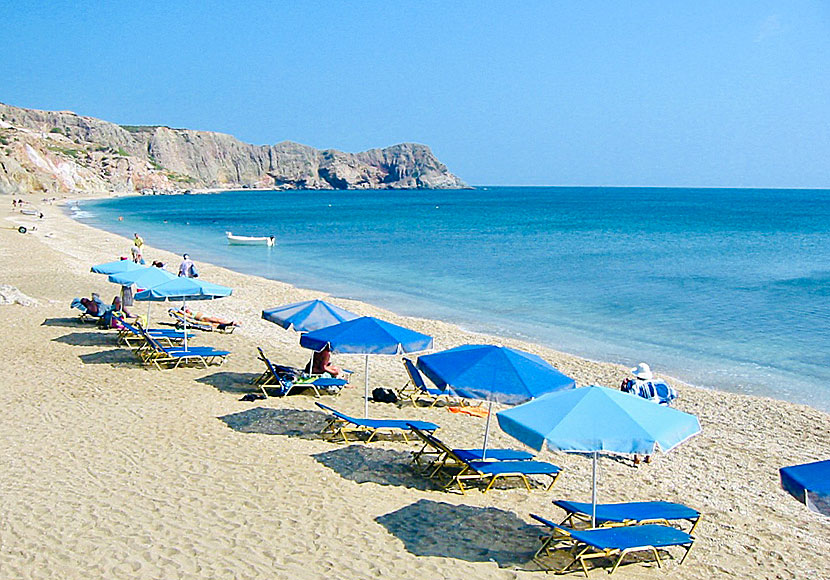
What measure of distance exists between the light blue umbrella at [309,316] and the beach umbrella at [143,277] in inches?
156

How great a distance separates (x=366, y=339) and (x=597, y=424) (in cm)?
389

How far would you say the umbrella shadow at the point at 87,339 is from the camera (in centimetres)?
1517

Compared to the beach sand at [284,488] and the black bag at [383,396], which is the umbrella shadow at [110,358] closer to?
the beach sand at [284,488]

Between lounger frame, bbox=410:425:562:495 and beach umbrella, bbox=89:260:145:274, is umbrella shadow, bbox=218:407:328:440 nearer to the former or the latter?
lounger frame, bbox=410:425:562:495

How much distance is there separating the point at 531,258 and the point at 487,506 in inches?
1398

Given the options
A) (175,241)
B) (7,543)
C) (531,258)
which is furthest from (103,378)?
(175,241)

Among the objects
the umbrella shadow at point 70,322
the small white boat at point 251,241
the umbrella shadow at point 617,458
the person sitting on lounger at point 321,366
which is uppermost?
the person sitting on lounger at point 321,366

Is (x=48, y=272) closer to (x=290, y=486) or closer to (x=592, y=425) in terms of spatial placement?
(x=290, y=486)

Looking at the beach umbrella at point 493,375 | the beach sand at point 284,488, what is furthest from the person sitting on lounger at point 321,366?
the beach umbrella at point 493,375

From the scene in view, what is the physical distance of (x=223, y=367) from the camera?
13.8 meters

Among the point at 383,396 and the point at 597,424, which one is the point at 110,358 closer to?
the point at 383,396

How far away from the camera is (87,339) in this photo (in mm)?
15555

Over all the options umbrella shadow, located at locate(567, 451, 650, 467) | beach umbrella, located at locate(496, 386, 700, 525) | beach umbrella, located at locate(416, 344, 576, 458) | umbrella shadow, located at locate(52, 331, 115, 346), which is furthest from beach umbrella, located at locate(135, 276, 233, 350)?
beach umbrella, located at locate(496, 386, 700, 525)

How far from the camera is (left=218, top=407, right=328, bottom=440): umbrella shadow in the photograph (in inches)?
401
